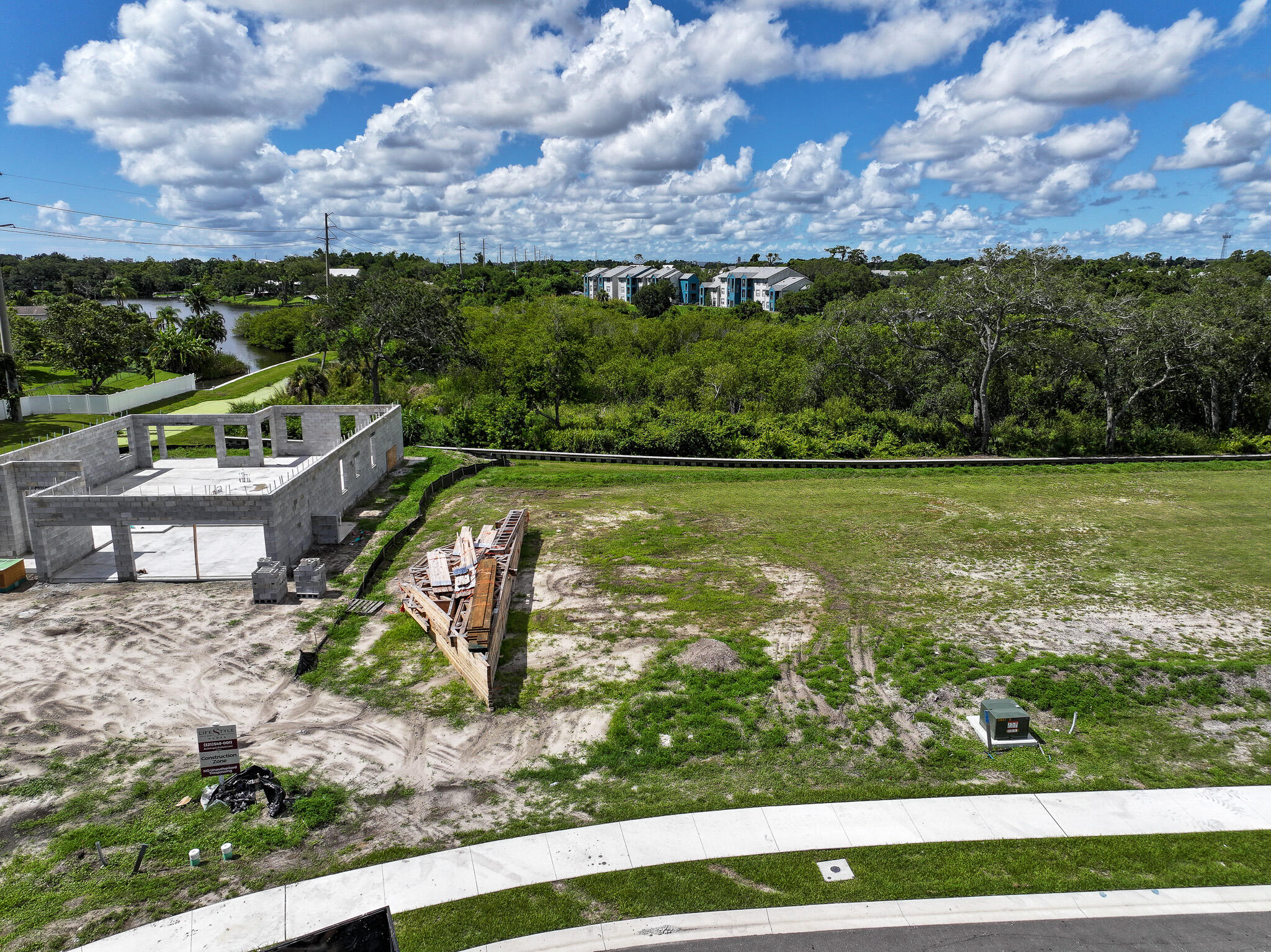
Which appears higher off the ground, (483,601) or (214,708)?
(483,601)

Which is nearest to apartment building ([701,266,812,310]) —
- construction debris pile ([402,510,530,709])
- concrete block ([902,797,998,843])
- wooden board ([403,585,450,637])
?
construction debris pile ([402,510,530,709])

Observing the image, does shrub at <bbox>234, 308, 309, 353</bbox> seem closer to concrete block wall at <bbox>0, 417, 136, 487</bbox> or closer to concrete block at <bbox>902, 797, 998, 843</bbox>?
concrete block wall at <bbox>0, 417, 136, 487</bbox>

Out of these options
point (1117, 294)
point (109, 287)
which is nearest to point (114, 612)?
point (1117, 294)

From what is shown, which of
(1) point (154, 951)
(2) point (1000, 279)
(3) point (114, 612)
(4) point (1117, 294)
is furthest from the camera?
(4) point (1117, 294)

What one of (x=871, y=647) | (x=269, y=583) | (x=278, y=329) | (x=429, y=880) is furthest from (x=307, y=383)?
(x=429, y=880)

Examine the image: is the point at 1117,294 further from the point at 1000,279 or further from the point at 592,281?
the point at 592,281

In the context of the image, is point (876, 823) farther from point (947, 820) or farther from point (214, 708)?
point (214, 708)
